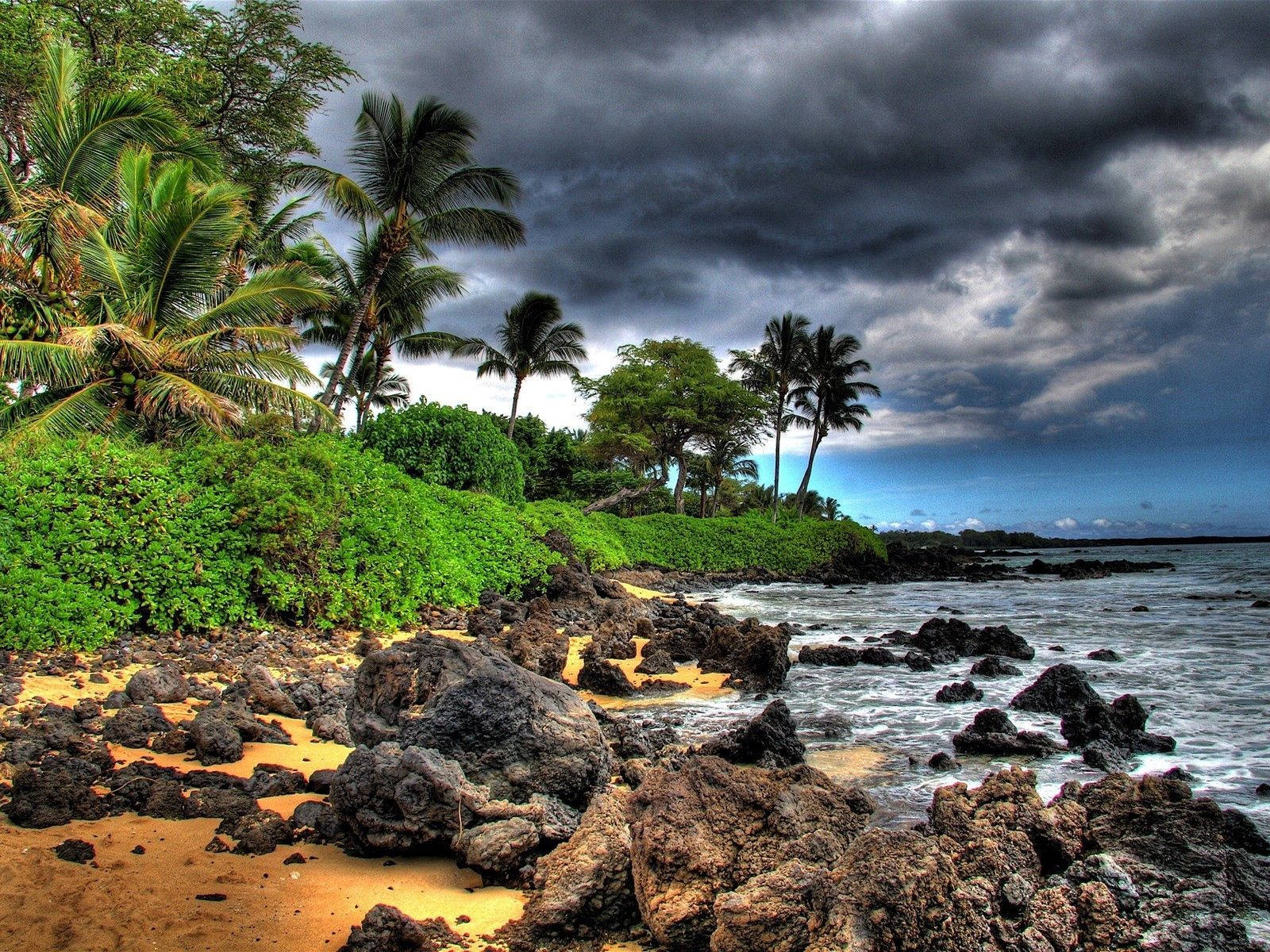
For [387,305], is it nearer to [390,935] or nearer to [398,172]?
[398,172]

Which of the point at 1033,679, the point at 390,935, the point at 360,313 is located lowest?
the point at 1033,679

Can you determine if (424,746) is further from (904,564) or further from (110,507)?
(904,564)

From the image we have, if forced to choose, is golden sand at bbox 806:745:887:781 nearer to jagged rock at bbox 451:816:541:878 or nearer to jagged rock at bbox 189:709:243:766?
jagged rock at bbox 451:816:541:878

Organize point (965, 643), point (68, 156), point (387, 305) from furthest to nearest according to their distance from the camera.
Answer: point (387, 305) < point (68, 156) < point (965, 643)

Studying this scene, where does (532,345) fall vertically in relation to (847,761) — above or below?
above

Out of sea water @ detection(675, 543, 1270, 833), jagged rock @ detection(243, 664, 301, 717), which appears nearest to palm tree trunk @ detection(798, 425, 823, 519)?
sea water @ detection(675, 543, 1270, 833)

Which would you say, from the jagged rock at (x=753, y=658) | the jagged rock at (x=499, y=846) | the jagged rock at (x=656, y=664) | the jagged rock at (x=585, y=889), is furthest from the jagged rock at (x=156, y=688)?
the jagged rock at (x=753, y=658)

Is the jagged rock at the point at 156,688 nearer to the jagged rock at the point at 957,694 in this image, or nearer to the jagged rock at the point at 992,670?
the jagged rock at the point at 957,694

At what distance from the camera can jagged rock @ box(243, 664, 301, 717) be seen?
240 inches

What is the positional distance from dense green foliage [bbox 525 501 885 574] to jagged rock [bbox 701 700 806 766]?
17.8 m

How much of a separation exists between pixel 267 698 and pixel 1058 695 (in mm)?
7866

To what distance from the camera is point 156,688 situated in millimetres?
5836

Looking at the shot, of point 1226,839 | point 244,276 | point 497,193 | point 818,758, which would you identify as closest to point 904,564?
point 497,193

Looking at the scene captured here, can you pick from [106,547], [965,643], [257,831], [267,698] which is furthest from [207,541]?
[965,643]
